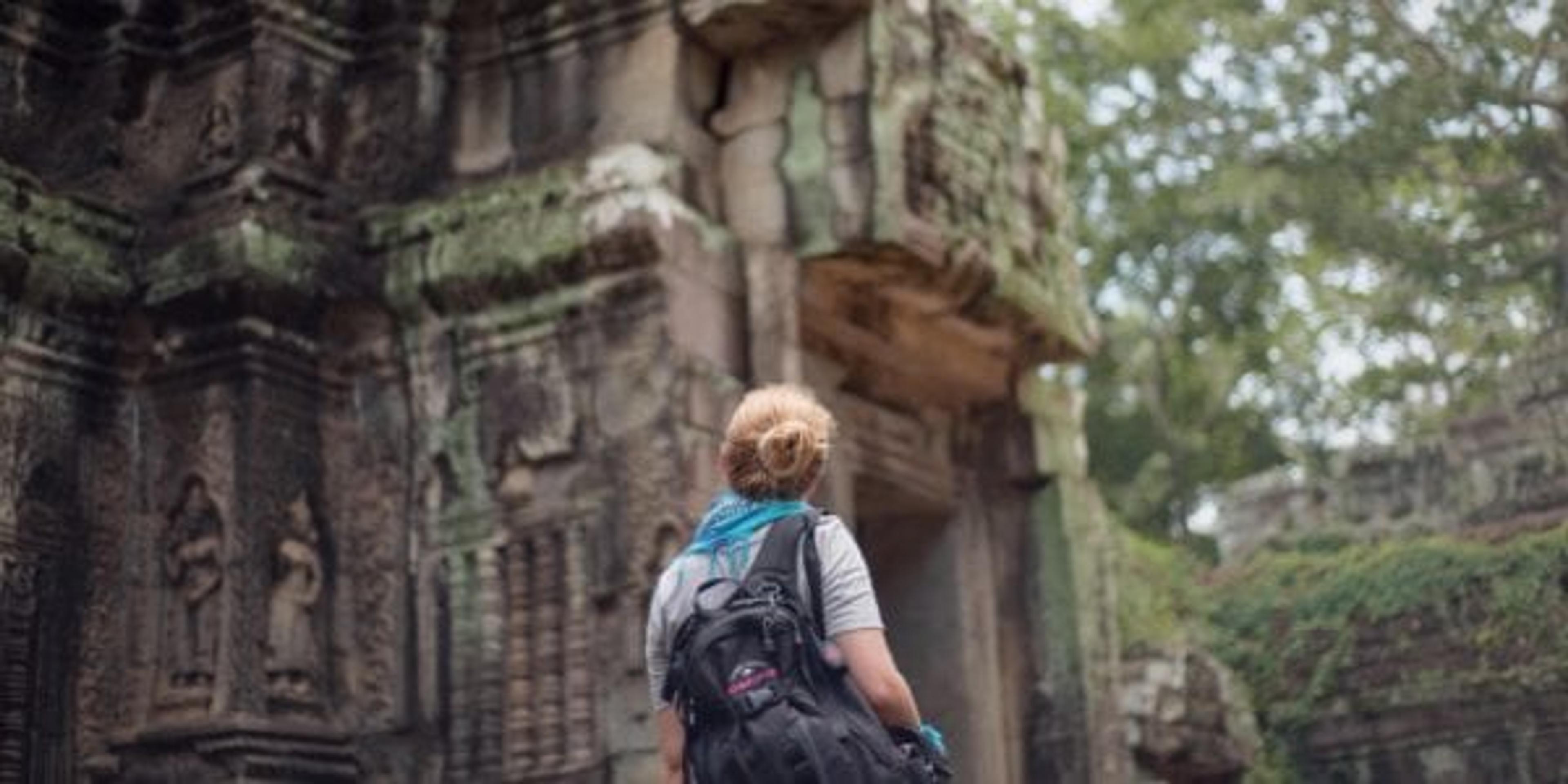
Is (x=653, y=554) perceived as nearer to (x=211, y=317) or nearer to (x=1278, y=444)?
(x=211, y=317)

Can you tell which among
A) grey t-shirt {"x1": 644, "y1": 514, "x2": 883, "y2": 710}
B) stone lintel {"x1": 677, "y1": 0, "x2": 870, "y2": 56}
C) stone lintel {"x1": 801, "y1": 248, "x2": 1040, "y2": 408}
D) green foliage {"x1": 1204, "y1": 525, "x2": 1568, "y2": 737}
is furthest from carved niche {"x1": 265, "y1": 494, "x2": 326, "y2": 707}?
green foliage {"x1": 1204, "y1": 525, "x2": 1568, "y2": 737}

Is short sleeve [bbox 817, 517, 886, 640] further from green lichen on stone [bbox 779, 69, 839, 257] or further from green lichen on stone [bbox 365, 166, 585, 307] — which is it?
green lichen on stone [bbox 779, 69, 839, 257]

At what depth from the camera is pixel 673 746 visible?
3570mm

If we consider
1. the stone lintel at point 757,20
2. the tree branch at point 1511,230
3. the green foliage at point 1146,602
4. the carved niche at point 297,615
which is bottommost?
the carved niche at point 297,615

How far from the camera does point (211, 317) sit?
7.38 metres

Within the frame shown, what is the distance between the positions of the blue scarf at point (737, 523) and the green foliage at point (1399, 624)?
11426 millimetres

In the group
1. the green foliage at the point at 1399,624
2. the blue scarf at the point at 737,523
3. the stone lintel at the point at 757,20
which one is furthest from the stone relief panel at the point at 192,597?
the green foliage at the point at 1399,624

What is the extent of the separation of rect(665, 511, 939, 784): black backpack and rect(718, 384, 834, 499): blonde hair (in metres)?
0.09

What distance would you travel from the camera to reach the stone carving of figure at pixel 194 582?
Result: 22.9 ft

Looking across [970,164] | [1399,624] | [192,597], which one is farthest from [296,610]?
[1399,624]

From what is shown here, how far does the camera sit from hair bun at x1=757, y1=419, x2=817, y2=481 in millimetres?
3553

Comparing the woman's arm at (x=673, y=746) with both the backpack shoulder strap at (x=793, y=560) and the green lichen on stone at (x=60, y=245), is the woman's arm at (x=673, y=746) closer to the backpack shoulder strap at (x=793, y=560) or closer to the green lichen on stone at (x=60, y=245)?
the backpack shoulder strap at (x=793, y=560)

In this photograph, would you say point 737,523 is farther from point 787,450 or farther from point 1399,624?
point 1399,624

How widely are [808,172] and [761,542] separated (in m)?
4.16
